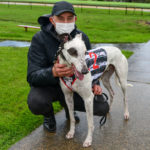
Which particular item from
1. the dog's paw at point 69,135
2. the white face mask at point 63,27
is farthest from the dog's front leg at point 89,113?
the white face mask at point 63,27

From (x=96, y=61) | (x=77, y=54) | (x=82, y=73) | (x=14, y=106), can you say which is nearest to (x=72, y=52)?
(x=77, y=54)

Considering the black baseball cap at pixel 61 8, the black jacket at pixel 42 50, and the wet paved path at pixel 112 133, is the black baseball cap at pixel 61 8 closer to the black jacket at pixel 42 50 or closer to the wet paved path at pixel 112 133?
the black jacket at pixel 42 50

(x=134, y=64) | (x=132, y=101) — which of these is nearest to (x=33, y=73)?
→ (x=132, y=101)

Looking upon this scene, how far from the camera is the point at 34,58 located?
11.1 feet

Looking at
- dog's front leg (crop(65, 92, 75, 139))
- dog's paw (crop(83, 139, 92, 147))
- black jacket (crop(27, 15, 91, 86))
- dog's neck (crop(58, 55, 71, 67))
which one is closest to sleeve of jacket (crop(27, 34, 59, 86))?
black jacket (crop(27, 15, 91, 86))

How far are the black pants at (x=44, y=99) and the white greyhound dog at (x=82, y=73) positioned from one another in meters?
0.28

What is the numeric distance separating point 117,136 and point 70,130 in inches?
27.8

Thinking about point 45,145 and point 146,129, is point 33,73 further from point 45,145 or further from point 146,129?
point 146,129

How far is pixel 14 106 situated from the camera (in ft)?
14.8

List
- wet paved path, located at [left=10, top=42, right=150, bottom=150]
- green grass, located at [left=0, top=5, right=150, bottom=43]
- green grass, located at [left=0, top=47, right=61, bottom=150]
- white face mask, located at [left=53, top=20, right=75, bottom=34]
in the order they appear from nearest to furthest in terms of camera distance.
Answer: white face mask, located at [left=53, top=20, right=75, bottom=34] → wet paved path, located at [left=10, top=42, right=150, bottom=150] → green grass, located at [left=0, top=47, right=61, bottom=150] → green grass, located at [left=0, top=5, right=150, bottom=43]

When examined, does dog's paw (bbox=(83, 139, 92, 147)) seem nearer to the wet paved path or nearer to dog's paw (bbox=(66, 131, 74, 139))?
the wet paved path

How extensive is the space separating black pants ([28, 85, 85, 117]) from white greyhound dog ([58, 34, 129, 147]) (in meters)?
0.28

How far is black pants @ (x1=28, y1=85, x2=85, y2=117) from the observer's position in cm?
338

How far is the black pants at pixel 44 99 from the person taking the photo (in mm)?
3377
